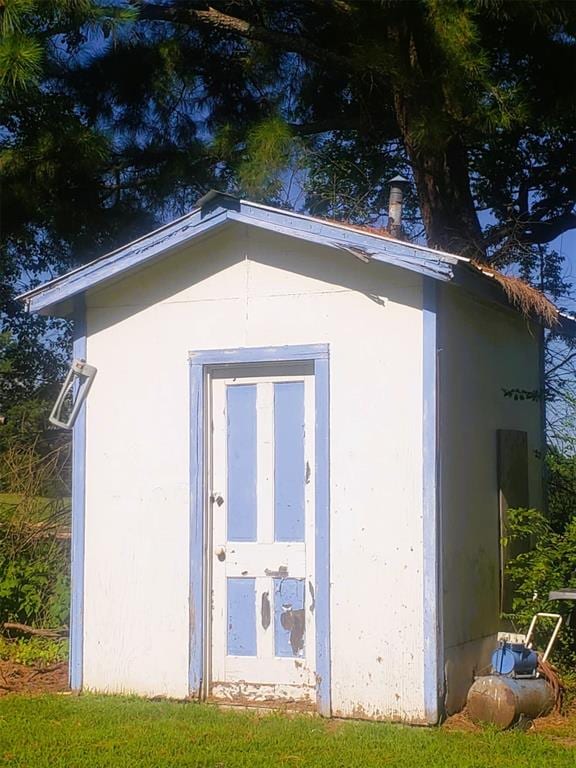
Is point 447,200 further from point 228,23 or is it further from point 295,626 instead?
point 295,626

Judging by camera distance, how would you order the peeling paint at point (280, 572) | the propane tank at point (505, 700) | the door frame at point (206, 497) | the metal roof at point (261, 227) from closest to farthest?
the propane tank at point (505, 700)
the metal roof at point (261, 227)
the door frame at point (206, 497)
the peeling paint at point (280, 572)

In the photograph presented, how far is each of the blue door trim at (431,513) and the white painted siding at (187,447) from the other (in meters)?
0.05

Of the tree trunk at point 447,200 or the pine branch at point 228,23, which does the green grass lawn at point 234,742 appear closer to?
the tree trunk at point 447,200

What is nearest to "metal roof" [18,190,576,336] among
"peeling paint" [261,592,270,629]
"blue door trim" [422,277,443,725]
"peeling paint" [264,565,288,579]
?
"blue door trim" [422,277,443,725]

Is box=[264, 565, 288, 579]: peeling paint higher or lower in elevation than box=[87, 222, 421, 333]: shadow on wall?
lower

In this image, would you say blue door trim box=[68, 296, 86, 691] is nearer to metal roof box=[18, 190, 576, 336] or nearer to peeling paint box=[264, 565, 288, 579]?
metal roof box=[18, 190, 576, 336]

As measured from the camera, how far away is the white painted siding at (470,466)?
689cm

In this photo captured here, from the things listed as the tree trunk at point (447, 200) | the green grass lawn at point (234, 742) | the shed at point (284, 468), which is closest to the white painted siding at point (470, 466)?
the shed at point (284, 468)

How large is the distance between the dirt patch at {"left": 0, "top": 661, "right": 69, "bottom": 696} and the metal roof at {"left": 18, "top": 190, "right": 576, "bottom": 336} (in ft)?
9.01

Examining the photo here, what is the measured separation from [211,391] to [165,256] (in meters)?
1.02

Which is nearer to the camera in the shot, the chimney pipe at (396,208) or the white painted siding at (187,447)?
the white painted siding at (187,447)

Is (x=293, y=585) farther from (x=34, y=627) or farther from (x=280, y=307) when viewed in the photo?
(x=34, y=627)

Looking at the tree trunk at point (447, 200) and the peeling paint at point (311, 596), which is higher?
the tree trunk at point (447, 200)

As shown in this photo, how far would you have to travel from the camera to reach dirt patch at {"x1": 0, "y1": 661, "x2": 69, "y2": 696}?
7.64 meters
